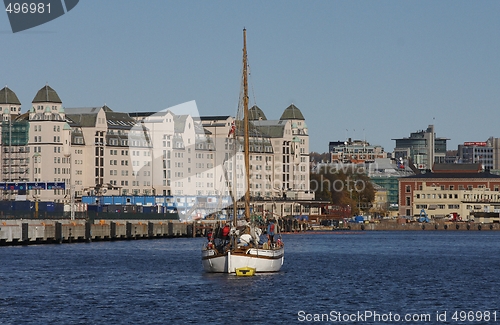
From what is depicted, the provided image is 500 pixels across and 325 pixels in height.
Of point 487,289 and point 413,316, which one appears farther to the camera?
point 487,289

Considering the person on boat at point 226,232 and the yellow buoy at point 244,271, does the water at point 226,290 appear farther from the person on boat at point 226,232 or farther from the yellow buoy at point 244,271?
the person on boat at point 226,232

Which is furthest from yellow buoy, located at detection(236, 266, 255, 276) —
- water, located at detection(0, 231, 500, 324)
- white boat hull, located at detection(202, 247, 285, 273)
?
water, located at detection(0, 231, 500, 324)

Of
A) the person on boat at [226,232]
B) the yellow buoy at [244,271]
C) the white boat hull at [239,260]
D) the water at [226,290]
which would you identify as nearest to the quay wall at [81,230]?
the water at [226,290]

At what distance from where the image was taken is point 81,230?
138m

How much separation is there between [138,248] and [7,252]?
64.9 ft

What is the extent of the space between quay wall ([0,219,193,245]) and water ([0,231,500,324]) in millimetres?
18374

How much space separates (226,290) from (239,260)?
7.01 metres

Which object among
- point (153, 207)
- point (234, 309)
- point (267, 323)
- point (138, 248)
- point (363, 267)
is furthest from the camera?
point (153, 207)

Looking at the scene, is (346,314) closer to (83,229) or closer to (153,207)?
(83,229)

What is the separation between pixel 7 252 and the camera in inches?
4279

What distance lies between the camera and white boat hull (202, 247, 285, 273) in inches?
2938

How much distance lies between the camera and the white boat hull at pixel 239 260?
74.6 metres

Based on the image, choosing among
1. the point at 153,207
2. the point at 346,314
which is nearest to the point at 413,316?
the point at 346,314

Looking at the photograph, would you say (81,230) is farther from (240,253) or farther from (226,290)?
(226,290)
